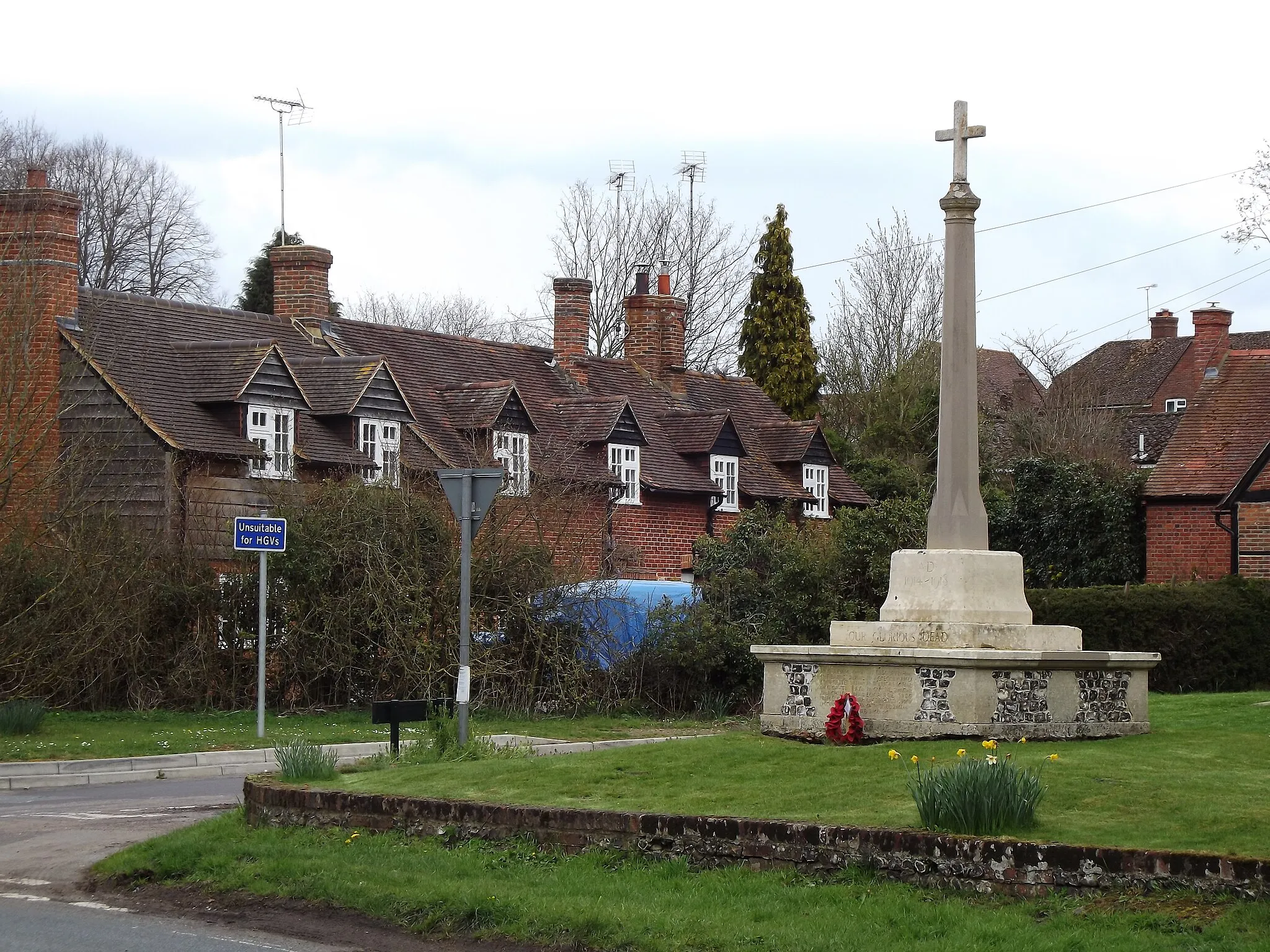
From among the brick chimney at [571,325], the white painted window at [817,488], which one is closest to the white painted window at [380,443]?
the brick chimney at [571,325]

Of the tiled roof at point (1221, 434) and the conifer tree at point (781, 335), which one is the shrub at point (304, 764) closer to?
the tiled roof at point (1221, 434)

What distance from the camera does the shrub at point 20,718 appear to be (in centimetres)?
2106

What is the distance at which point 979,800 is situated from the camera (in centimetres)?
976

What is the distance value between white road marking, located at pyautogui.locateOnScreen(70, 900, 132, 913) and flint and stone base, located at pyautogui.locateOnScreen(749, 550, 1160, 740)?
6388 millimetres

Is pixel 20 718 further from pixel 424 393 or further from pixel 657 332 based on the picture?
pixel 657 332

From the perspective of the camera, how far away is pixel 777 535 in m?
29.1

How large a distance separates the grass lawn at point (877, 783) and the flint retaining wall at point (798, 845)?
35 cm

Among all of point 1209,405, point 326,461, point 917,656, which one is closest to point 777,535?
point 326,461

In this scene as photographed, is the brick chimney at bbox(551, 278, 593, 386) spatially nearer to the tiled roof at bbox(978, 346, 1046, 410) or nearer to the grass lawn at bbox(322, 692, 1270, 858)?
the tiled roof at bbox(978, 346, 1046, 410)

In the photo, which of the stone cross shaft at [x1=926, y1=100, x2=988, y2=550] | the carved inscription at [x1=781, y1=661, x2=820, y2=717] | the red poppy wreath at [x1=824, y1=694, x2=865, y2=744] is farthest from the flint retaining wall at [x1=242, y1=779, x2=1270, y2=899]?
the stone cross shaft at [x1=926, y1=100, x2=988, y2=550]

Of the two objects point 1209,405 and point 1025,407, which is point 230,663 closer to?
point 1209,405

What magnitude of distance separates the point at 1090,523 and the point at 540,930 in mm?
28236

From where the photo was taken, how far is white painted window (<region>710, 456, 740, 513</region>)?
4056 centimetres

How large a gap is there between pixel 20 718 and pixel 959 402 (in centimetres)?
1345
